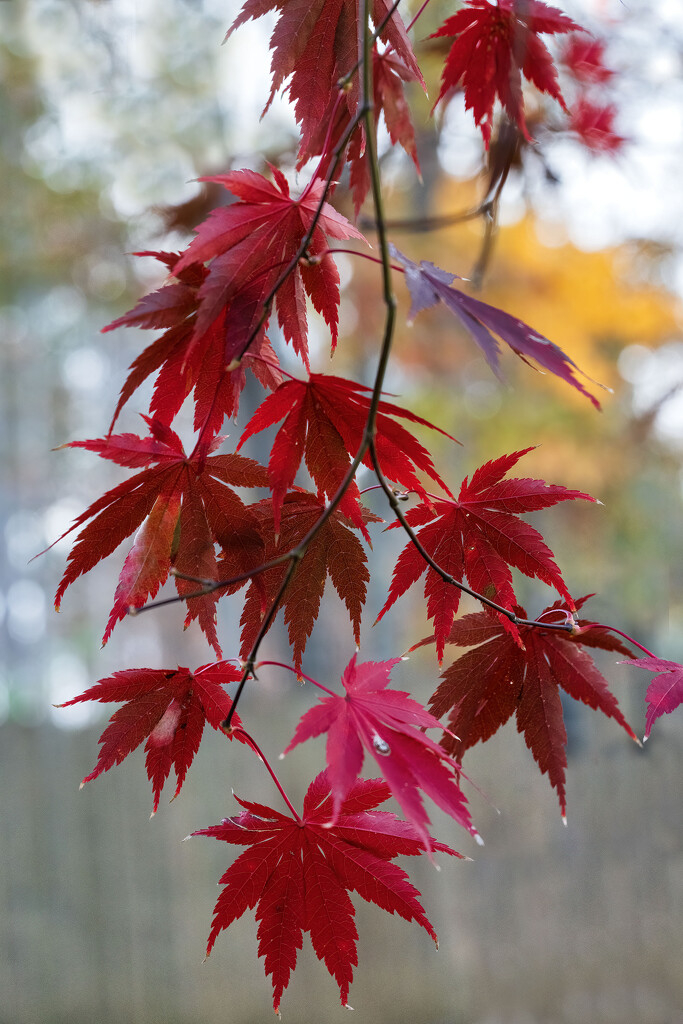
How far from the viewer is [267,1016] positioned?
243 centimetres

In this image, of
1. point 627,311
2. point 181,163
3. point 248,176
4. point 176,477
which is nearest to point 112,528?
point 176,477

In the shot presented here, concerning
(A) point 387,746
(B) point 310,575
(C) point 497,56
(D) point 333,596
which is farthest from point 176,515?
(D) point 333,596

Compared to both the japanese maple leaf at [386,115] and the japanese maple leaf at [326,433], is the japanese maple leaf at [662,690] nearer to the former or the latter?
the japanese maple leaf at [326,433]

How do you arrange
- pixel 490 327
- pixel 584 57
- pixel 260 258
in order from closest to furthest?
1. pixel 490 327
2. pixel 260 258
3. pixel 584 57

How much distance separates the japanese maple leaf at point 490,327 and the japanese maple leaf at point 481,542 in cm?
17

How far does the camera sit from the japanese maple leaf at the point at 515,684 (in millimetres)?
660

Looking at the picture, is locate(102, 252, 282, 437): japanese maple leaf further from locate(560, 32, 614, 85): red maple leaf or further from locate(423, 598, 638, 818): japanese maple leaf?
locate(560, 32, 614, 85): red maple leaf

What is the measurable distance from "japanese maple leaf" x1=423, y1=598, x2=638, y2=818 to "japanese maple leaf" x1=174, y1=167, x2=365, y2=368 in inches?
11.2

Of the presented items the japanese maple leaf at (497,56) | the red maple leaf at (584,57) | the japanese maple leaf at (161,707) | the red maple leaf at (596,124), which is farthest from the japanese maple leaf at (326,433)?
the red maple leaf at (584,57)

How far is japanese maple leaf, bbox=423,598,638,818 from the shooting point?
2.16 ft

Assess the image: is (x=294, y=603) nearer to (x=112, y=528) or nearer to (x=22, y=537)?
(x=112, y=528)

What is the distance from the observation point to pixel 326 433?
528 mm

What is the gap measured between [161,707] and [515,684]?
0.99 feet

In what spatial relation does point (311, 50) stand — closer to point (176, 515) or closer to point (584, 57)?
point (176, 515)
